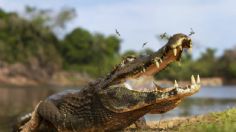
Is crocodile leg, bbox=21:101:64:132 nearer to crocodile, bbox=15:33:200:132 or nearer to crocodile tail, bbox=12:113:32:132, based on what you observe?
crocodile, bbox=15:33:200:132

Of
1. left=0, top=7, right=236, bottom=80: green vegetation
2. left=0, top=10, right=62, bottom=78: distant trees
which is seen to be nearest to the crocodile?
left=0, top=7, right=236, bottom=80: green vegetation

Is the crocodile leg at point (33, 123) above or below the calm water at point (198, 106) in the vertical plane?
below

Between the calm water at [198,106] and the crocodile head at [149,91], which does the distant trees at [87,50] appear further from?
the crocodile head at [149,91]

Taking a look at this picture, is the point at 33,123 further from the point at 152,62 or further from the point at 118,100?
the point at 152,62

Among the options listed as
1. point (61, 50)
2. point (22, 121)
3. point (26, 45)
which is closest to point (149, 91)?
point (22, 121)

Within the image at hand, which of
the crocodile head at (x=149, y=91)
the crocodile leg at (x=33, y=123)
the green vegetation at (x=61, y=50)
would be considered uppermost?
the green vegetation at (x=61, y=50)

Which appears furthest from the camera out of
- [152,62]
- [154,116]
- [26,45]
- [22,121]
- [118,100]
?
[26,45]

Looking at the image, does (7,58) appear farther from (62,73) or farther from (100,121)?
(100,121)

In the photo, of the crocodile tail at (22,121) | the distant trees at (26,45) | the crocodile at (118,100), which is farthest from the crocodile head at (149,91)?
the distant trees at (26,45)
